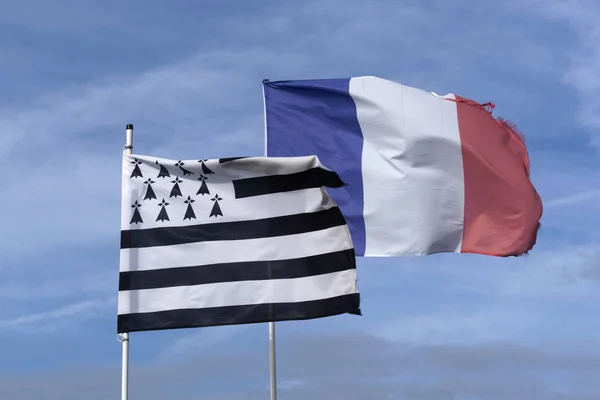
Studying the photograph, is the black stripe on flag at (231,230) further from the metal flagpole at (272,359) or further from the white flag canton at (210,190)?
the metal flagpole at (272,359)

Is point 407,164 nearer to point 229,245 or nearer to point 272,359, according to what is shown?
point 229,245

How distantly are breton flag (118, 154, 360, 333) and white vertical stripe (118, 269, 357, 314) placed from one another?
18 millimetres

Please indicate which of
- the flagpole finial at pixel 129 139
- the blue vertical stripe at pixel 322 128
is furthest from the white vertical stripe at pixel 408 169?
the flagpole finial at pixel 129 139

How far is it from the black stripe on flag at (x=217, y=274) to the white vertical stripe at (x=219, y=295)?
0.10 metres

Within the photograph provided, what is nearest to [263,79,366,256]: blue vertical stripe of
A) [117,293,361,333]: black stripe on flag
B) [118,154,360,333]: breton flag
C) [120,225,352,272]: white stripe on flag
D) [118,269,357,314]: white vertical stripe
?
[118,154,360,333]: breton flag

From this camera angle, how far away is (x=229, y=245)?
21.2 m

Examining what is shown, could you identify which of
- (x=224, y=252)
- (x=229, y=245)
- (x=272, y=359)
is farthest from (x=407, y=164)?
(x=272, y=359)

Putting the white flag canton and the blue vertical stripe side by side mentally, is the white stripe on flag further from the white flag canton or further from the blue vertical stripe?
the blue vertical stripe

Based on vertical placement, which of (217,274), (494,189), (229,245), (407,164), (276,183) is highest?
(407,164)

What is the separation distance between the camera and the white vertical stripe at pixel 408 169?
2445 cm

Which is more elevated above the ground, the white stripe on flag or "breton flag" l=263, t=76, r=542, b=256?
→ "breton flag" l=263, t=76, r=542, b=256

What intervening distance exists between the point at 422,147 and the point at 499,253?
2.91 metres

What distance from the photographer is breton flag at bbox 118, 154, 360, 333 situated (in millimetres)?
20875

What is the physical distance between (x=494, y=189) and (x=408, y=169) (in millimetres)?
2142
